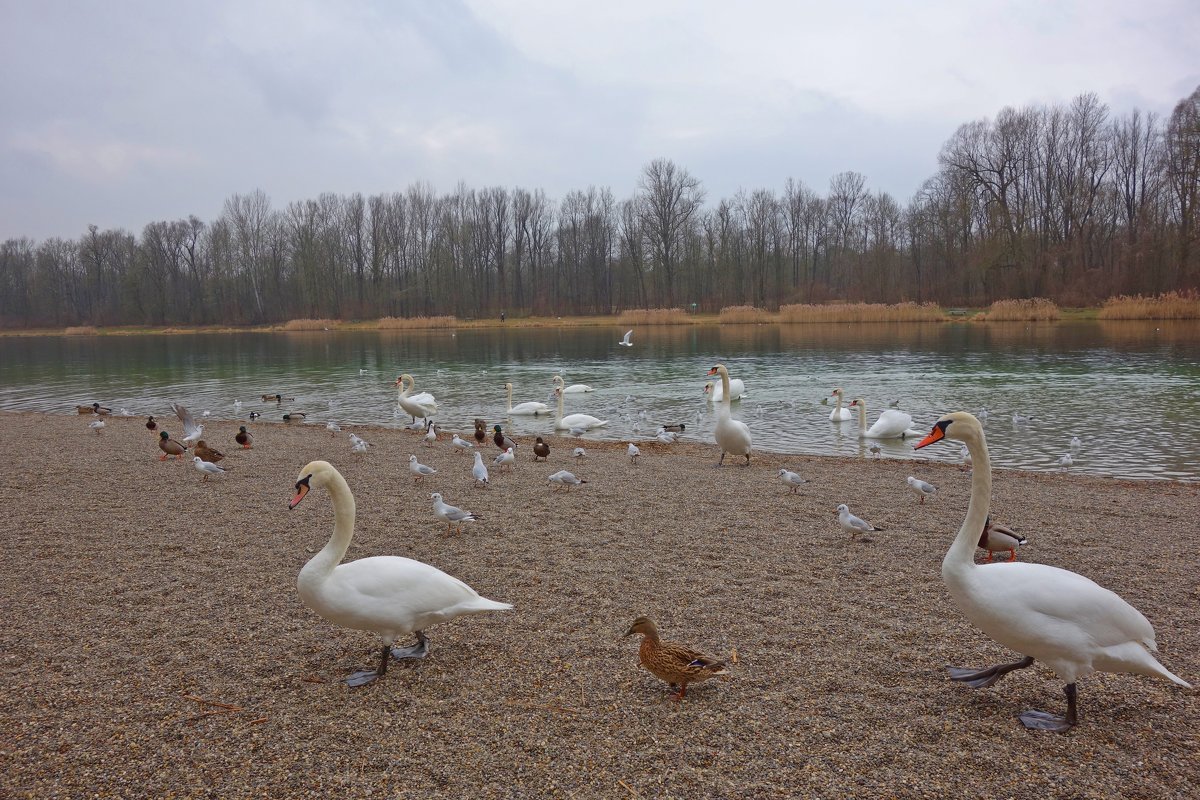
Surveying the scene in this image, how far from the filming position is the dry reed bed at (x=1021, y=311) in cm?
4881

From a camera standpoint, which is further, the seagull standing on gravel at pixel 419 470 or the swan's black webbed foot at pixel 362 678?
the seagull standing on gravel at pixel 419 470

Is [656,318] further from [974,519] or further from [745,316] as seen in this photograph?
[974,519]

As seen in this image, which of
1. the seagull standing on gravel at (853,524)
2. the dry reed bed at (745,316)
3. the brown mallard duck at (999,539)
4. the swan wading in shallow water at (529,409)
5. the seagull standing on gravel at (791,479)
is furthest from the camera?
the dry reed bed at (745,316)

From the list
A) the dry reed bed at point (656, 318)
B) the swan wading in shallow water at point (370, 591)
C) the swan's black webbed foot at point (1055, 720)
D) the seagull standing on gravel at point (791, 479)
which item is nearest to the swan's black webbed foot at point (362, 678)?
the swan wading in shallow water at point (370, 591)

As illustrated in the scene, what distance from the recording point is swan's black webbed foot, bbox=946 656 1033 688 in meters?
3.93

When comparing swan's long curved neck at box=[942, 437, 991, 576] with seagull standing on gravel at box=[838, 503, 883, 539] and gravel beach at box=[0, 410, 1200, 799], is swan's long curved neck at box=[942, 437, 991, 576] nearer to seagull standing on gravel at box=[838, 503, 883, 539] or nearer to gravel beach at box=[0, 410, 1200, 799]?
gravel beach at box=[0, 410, 1200, 799]

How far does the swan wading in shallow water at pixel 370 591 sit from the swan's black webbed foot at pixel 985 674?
2629mm

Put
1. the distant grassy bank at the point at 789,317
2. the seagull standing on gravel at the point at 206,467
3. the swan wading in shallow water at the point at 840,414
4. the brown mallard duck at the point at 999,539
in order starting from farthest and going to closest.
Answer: the distant grassy bank at the point at 789,317
the swan wading in shallow water at the point at 840,414
the seagull standing on gravel at the point at 206,467
the brown mallard duck at the point at 999,539

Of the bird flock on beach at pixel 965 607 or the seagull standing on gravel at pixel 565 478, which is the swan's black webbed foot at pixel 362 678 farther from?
the seagull standing on gravel at pixel 565 478

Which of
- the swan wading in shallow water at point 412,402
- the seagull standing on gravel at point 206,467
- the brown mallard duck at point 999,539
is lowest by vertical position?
the brown mallard duck at point 999,539

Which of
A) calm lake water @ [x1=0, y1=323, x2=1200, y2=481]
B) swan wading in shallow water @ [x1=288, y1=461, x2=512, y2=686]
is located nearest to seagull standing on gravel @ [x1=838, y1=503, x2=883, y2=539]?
swan wading in shallow water @ [x1=288, y1=461, x2=512, y2=686]

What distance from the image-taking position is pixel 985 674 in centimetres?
398

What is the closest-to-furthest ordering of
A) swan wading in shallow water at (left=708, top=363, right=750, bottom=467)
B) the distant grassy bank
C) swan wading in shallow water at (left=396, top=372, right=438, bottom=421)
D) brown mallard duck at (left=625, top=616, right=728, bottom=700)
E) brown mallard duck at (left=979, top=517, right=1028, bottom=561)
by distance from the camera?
brown mallard duck at (left=625, top=616, right=728, bottom=700) < brown mallard duck at (left=979, top=517, right=1028, bottom=561) < swan wading in shallow water at (left=708, top=363, right=750, bottom=467) < swan wading in shallow water at (left=396, top=372, right=438, bottom=421) < the distant grassy bank

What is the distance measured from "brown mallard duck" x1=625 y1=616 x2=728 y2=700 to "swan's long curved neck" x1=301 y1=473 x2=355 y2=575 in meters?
1.85
